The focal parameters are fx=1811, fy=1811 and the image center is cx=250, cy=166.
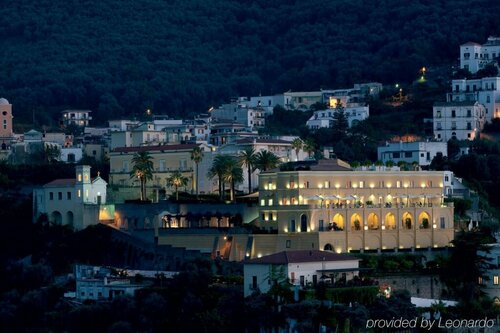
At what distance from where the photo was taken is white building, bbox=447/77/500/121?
114125mm

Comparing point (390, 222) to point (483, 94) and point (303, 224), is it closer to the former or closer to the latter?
point (303, 224)

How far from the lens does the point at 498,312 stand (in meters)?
77.5

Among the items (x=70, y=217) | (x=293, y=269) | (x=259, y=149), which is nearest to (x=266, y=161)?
(x=259, y=149)

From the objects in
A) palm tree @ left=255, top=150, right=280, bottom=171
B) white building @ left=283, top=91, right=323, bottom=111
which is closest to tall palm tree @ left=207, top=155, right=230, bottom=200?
palm tree @ left=255, top=150, right=280, bottom=171

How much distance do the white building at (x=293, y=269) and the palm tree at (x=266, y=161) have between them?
1646 cm

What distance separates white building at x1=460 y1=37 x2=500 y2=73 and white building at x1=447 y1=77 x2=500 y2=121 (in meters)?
6.22

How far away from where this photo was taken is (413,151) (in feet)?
342

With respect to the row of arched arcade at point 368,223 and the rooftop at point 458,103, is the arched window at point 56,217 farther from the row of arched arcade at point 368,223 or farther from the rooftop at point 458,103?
the rooftop at point 458,103

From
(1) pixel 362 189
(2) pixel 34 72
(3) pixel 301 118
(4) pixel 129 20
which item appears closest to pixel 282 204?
(1) pixel 362 189

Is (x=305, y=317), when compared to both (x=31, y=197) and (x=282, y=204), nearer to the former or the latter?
(x=282, y=204)

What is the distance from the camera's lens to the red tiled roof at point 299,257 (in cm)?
7719

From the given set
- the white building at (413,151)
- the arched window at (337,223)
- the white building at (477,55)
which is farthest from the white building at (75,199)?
the white building at (477,55)

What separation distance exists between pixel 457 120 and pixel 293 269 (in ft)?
122

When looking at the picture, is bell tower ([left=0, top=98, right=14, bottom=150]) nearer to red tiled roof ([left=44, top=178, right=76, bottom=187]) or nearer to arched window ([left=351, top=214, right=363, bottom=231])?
red tiled roof ([left=44, top=178, right=76, bottom=187])
